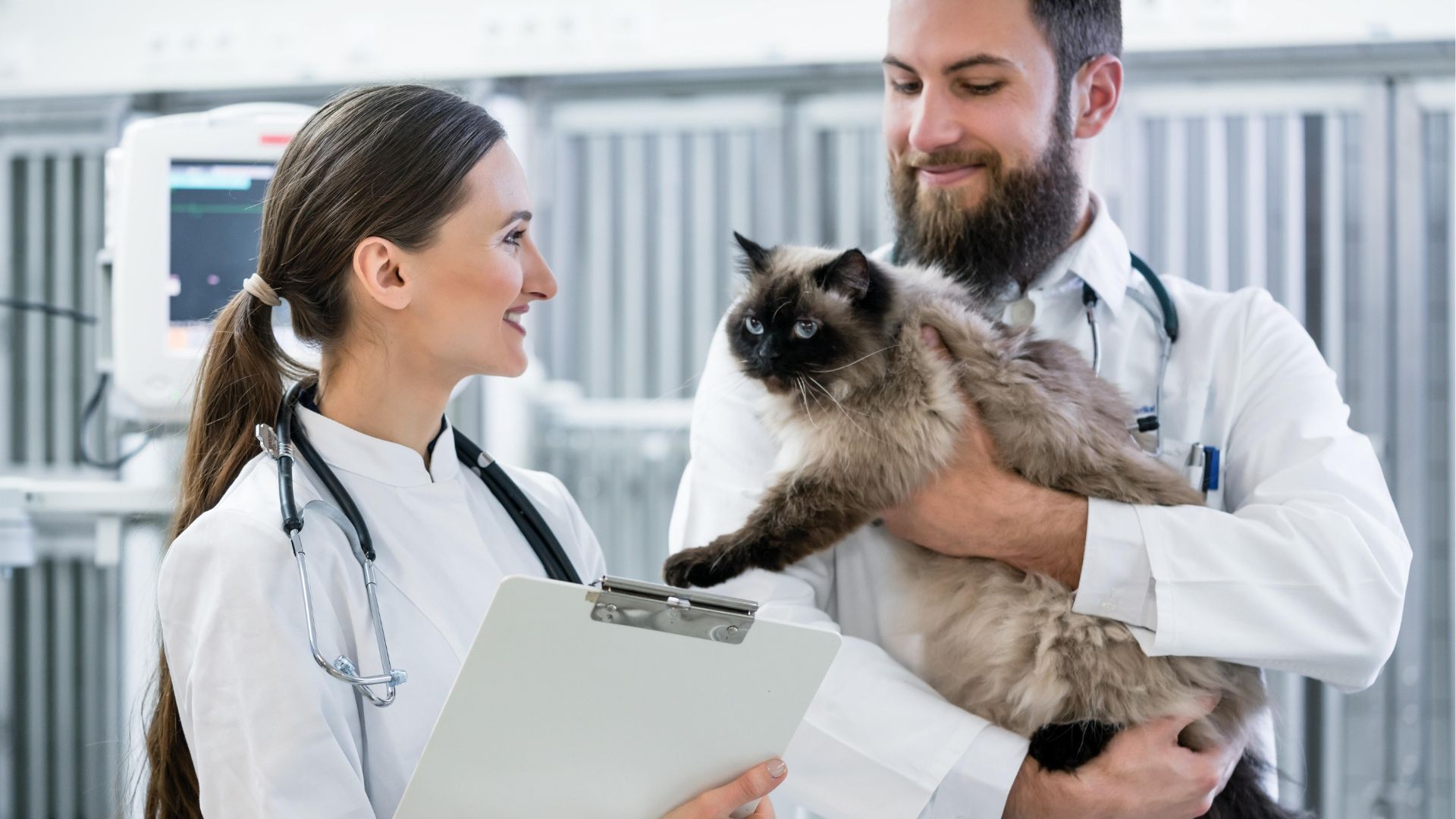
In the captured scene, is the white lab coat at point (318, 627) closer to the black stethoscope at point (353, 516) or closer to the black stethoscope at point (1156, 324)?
the black stethoscope at point (353, 516)

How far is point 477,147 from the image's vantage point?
55.4 inches

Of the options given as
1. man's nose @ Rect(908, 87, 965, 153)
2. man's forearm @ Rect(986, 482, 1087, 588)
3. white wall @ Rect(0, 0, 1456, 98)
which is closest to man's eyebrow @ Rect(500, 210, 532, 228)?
man's nose @ Rect(908, 87, 965, 153)

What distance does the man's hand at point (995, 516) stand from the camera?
1397 millimetres

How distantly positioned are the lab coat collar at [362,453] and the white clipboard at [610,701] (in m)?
0.49

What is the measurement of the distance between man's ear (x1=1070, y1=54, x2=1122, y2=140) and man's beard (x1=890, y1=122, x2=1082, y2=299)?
0.06 m

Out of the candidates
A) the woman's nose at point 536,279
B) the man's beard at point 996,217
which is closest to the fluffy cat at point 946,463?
the man's beard at point 996,217

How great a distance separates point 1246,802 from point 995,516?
0.52 metres

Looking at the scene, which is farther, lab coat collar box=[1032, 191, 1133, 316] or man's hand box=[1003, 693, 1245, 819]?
lab coat collar box=[1032, 191, 1133, 316]

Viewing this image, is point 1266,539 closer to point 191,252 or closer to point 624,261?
point 191,252

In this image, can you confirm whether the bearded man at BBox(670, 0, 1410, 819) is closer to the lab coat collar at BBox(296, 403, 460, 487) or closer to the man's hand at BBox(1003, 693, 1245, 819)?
the man's hand at BBox(1003, 693, 1245, 819)

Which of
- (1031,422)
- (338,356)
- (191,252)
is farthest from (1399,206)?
(191,252)

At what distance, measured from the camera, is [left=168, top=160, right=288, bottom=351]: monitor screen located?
2.32 meters

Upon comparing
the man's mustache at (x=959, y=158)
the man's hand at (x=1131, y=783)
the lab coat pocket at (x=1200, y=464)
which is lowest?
the man's hand at (x=1131, y=783)

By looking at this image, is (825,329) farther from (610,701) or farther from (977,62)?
(610,701)
